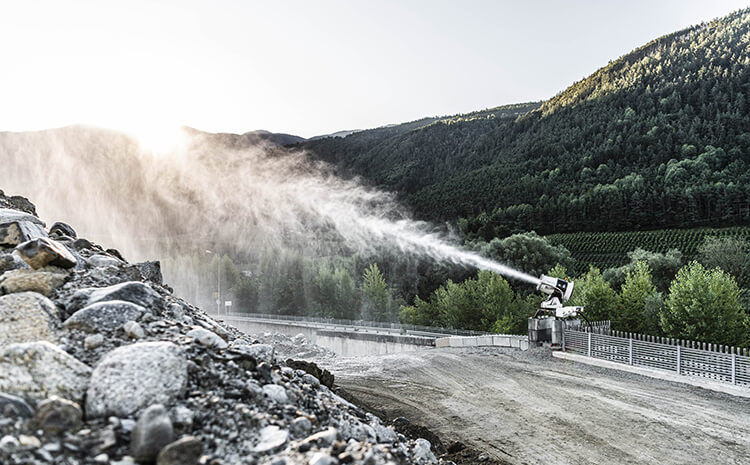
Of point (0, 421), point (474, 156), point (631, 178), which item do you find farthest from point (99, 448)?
point (474, 156)

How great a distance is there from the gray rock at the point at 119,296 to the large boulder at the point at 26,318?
33 centimetres

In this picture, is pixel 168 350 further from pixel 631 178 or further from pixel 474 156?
pixel 474 156

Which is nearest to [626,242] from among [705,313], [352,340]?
[352,340]

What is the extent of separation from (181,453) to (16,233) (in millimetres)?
5812

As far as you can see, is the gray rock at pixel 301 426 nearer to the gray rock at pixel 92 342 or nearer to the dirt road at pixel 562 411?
the gray rock at pixel 92 342

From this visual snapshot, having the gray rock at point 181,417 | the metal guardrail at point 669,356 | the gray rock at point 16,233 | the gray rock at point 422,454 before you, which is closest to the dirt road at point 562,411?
the metal guardrail at point 669,356

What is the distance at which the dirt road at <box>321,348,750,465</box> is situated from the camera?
408 inches

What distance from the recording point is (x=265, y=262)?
8644cm

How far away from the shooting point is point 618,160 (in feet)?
479

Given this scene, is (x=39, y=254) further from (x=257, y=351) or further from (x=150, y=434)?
(x=150, y=434)

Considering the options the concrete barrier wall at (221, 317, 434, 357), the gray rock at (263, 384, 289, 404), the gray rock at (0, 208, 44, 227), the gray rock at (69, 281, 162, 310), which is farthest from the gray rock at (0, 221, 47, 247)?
the concrete barrier wall at (221, 317, 434, 357)

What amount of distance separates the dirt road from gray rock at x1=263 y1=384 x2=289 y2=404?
20.4 ft

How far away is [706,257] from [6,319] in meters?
76.1

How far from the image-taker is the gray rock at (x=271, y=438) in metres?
4.46
